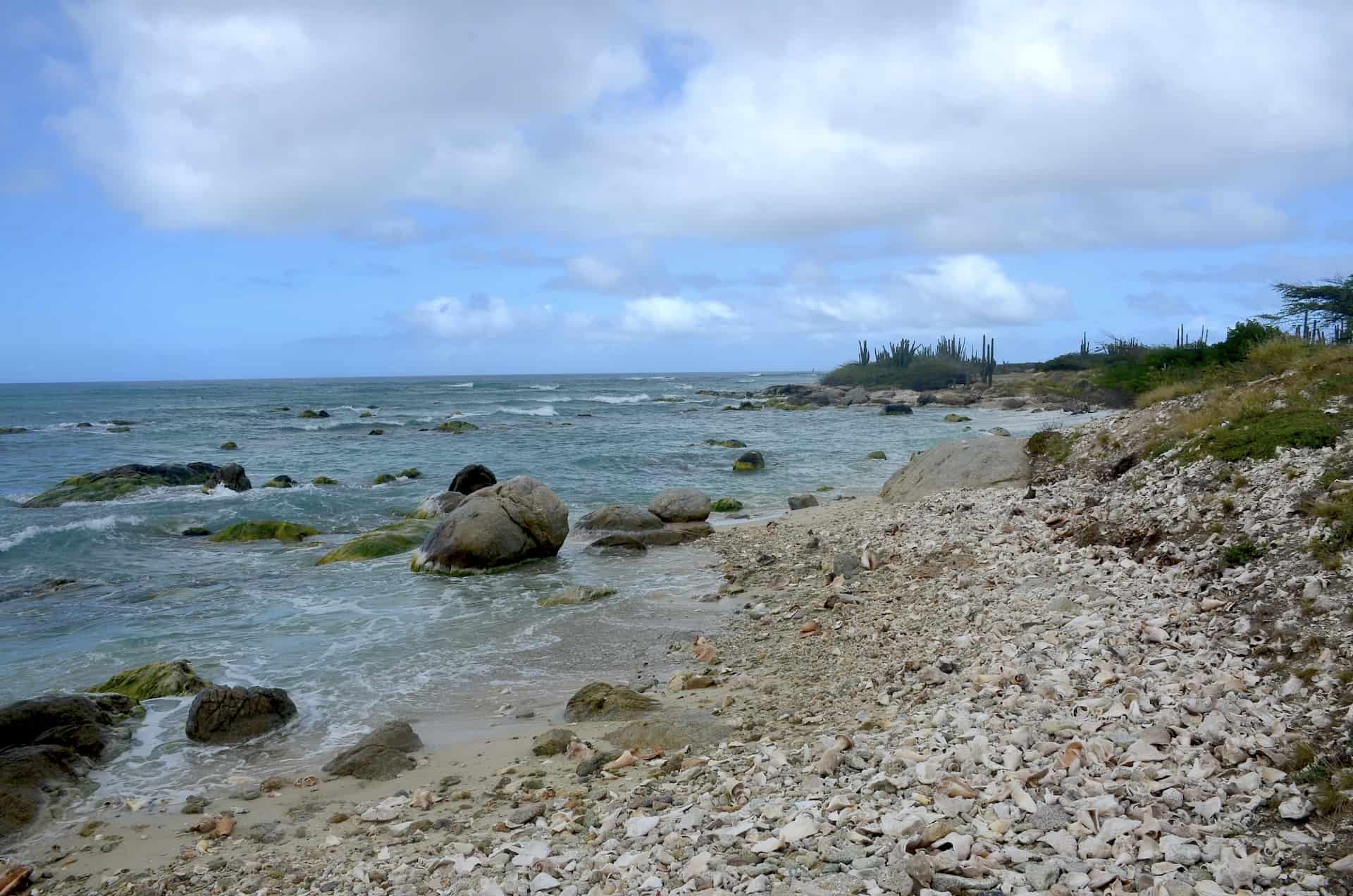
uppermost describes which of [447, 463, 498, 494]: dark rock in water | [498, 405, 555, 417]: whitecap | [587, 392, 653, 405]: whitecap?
[587, 392, 653, 405]: whitecap

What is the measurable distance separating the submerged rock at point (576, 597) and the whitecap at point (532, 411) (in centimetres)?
4955

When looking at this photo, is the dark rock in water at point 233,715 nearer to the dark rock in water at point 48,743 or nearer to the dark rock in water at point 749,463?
the dark rock in water at point 48,743

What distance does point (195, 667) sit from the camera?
10.9 metres

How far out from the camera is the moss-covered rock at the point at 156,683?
A: 987 centimetres

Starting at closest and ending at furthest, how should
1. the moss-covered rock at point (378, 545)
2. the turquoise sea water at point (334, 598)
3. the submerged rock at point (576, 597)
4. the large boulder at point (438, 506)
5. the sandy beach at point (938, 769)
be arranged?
the sandy beach at point (938, 769) → the turquoise sea water at point (334, 598) → the submerged rock at point (576, 597) → the moss-covered rock at point (378, 545) → the large boulder at point (438, 506)

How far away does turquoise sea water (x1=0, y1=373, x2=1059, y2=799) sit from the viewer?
9.48m

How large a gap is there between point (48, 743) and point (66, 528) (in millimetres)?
14837

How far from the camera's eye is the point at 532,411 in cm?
6856

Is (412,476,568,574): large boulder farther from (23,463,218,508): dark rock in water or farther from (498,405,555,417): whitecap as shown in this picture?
(498,405,555,417): whitecap

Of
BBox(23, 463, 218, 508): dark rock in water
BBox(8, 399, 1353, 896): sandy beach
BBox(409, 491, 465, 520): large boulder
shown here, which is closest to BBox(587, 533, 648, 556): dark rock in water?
BBox(409, 491, 465, 520): large boulder

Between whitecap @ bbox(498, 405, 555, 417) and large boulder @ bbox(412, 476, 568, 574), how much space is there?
45.9m

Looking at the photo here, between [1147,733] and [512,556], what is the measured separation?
12348 millimetres

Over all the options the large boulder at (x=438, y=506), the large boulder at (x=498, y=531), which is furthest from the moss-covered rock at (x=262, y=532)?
the large boulder at (x=498, y=531)

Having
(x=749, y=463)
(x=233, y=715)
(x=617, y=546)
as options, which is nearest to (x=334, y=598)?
(x=617, y=546)
